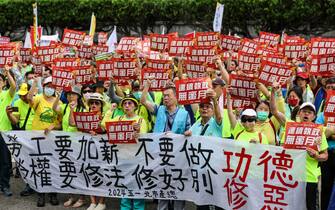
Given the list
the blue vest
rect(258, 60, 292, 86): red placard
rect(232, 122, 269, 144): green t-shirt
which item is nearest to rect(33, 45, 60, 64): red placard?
the blue vest

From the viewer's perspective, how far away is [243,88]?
7.27m

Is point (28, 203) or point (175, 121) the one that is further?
point (28, 203)

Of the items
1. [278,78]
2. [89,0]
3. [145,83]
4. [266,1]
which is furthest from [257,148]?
[89,0]

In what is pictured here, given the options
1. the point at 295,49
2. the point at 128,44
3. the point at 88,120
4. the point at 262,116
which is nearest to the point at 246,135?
the point at 262,116

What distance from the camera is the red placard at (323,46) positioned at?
30.4 feet

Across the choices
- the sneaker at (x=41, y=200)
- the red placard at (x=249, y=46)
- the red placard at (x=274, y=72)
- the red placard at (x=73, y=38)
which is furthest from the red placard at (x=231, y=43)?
the sneaker at (x=41, y=200)

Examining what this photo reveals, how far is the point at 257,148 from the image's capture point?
21.2ft

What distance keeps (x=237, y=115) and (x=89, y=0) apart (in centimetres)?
1994

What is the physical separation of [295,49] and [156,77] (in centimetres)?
350

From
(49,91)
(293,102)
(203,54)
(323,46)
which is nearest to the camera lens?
(293,102)

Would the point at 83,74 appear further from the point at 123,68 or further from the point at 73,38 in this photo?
the point at 73,38

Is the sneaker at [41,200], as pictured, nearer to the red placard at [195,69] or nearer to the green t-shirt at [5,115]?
the green t-shirt at [5,115]

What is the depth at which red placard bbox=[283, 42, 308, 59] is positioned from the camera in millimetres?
10297

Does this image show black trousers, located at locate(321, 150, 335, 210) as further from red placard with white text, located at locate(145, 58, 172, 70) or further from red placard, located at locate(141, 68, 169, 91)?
red placard with white text, located at locate(145, 58, 172, 70)
